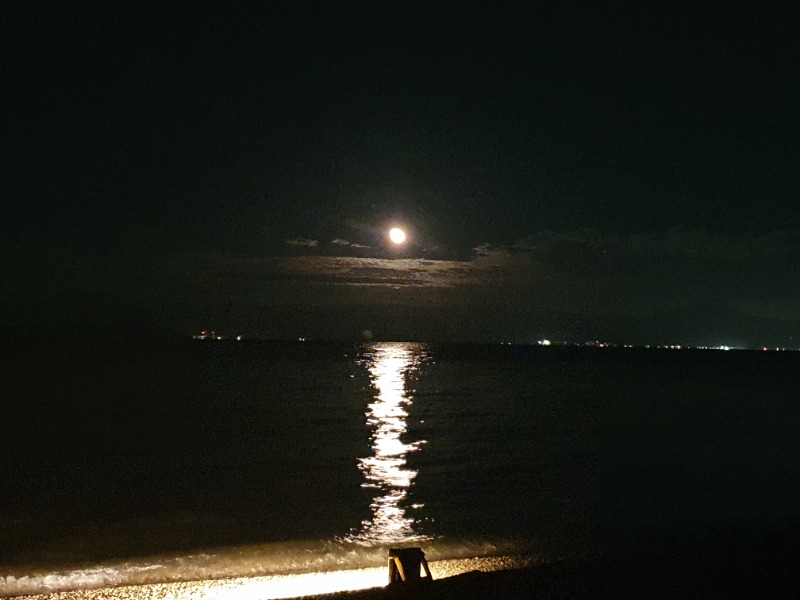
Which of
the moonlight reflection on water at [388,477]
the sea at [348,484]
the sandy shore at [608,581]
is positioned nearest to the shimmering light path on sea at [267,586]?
the sandy shore at [608,581]

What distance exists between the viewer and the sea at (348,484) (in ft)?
39.2

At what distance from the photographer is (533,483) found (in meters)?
18.1

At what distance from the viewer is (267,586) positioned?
390 inches

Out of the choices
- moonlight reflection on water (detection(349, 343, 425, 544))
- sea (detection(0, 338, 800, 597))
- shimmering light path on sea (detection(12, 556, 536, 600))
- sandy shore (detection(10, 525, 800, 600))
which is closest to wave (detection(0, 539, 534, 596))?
sea (detection(0, 338, 800, 597))

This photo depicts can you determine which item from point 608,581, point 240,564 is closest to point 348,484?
point 240,564

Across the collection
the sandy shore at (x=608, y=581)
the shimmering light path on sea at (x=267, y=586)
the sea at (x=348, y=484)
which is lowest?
the sea at (x=348, y=484)

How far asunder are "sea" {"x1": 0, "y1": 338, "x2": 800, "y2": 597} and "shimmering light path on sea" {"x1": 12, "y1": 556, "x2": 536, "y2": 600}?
1.57 ft

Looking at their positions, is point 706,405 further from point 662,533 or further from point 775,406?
point 662,533

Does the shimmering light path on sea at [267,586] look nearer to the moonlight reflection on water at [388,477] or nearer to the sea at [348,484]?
the sea at [348,484]

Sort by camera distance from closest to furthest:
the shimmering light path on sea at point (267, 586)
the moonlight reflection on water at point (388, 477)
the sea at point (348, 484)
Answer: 1. the shimmering light path on sea at point (267, 586)
2. the sea at point (348, 484)
3. the moonlight reflection on water at point (388, 477)

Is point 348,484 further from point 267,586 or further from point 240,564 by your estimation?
point 267,586

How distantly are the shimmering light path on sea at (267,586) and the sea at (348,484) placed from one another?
0.48 metres

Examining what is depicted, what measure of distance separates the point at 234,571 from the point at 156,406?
30.0 meters

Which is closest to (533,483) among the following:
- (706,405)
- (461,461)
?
(461,461)
